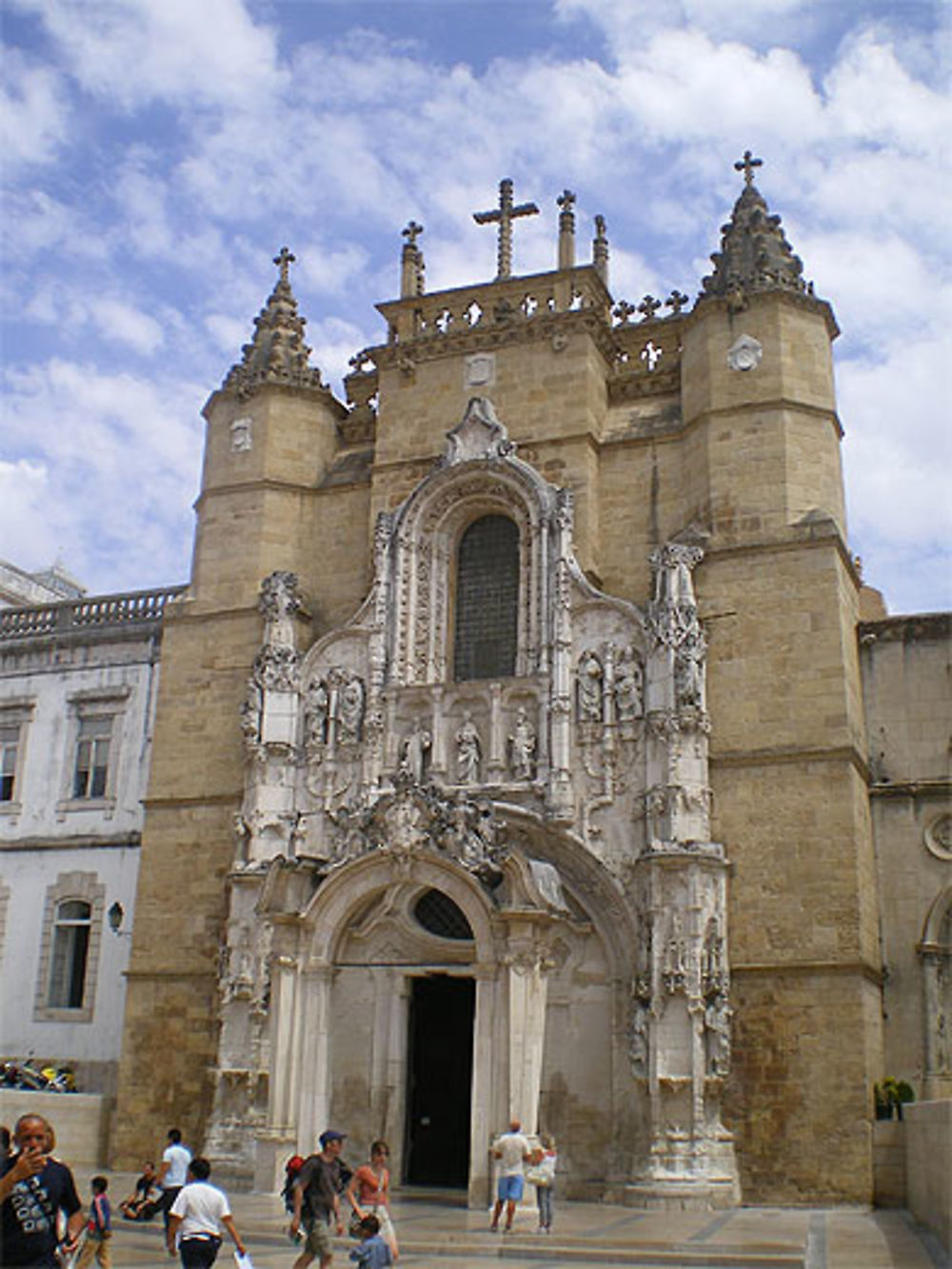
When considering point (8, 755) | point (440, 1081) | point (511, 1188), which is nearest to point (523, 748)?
point (440, 1081)

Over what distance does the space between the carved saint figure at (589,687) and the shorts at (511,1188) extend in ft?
23.2

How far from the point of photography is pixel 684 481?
72.1 ft

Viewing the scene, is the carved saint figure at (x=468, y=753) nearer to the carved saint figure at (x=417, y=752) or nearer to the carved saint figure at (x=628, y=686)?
the carved saint figure at (x=417, y=752)

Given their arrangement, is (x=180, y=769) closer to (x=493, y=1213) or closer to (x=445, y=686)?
(x=445, y=686)

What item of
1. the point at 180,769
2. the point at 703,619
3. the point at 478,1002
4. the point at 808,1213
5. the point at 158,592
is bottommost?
the point at 808,1213

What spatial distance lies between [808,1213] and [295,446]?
49.3ft

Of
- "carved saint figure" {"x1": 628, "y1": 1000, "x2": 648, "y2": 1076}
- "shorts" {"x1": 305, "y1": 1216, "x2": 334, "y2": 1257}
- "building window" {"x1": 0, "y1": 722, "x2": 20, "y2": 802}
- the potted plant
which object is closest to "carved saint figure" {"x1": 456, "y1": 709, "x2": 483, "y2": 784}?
"carved saint figure" {"x1": 628, "y1": 1000, "x2": 648, "y2": 1076}

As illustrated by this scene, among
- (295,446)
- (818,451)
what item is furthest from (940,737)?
(295,446)

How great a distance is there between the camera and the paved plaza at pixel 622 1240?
13258 mm

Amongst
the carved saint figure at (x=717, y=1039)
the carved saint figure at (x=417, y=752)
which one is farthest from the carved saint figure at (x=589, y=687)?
the carved saint figure at (x=717, y=1039)

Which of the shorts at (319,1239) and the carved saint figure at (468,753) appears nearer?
the shorts at (319,1239)

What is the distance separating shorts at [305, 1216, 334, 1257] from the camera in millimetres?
10773

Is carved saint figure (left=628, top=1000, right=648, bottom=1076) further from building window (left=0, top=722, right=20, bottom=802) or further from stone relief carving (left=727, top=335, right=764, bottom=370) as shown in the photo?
building window (left=0, top=722, right=20, bottom=802)

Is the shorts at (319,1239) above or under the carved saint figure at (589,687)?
under
